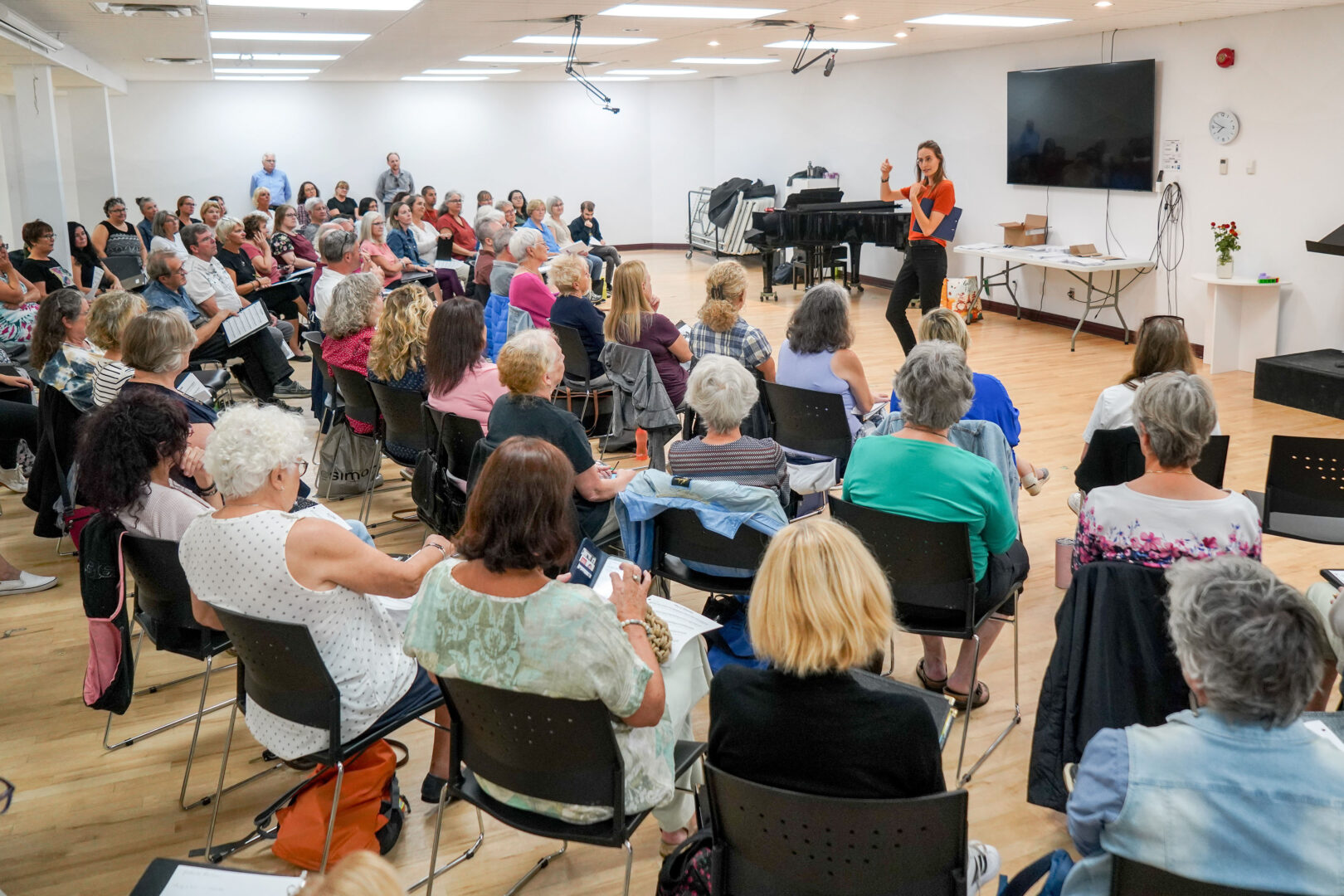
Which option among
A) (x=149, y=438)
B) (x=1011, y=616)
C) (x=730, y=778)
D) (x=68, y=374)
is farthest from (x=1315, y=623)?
(x=68, y=374)

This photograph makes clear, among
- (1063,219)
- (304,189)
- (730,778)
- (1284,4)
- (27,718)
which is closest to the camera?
(730,778)

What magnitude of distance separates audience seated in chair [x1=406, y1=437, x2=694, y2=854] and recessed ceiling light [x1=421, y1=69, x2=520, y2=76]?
1340 cm

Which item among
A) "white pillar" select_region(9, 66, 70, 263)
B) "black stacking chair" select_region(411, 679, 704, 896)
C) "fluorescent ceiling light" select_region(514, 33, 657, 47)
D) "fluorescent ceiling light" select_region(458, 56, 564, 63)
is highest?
"fluorescent ceiling light" select_region(458, 56, 564, 63)

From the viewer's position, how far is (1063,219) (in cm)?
1062

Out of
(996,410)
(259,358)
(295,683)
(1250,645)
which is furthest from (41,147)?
(1250,645)

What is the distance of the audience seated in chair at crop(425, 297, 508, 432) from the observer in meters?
4.46

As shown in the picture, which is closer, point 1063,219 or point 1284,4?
point 1284,4

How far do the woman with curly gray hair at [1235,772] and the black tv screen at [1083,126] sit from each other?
8.89 metres

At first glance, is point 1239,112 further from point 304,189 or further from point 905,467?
point 304,189

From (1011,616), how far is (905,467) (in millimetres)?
715

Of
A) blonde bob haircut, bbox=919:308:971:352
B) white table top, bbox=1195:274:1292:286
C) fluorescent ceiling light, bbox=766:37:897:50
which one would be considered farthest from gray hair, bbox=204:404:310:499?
fluorescent ceiling light, bbox=766:37:897:50

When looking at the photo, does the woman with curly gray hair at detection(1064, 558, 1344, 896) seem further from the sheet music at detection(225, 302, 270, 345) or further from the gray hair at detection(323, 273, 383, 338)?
the sheet music at detection(225, 302, 270, 345)

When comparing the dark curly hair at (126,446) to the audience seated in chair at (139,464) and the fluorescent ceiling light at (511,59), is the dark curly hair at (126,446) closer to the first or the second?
the audience seated in chair at (139,464)

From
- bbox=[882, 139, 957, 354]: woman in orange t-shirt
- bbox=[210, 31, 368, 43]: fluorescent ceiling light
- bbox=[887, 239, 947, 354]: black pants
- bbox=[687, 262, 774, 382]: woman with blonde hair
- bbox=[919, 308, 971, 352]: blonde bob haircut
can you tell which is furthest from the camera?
bbox=[210, 31, 368, 43]: fluorescent ceiling light
